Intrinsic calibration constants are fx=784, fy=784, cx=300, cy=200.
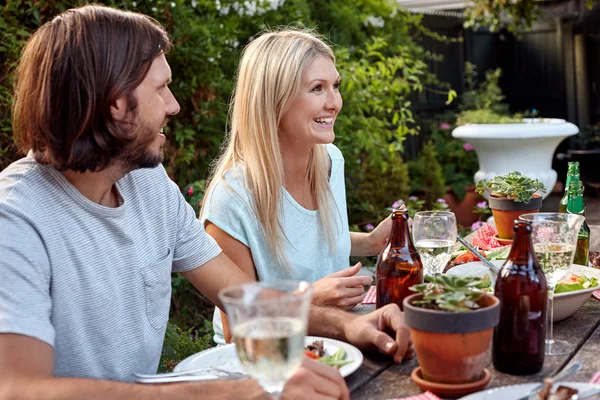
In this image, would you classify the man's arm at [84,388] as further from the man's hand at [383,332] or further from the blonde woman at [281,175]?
the blonde woman at [281,175]

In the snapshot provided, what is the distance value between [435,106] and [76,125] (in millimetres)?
7638

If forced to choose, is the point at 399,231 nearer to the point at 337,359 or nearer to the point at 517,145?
the point at 337,359

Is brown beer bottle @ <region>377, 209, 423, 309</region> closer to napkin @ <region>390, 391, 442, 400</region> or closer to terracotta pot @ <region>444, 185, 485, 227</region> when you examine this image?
napkin @ <region>390, 391, 442, 400</region>

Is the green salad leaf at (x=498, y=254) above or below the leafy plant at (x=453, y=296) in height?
below

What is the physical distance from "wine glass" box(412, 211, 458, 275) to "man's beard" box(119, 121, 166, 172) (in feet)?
2.14

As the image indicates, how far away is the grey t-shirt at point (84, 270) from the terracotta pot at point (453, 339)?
661 millimetres

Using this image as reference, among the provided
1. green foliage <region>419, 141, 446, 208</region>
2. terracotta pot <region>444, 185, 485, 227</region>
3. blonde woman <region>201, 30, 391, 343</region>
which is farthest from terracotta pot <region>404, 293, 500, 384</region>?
terracotta pot <region>444, 185, 485, 227</region>

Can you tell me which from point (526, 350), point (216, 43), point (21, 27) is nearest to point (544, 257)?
point (526, 350)

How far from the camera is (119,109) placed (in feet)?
5.48

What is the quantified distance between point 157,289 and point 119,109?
423 millimetres

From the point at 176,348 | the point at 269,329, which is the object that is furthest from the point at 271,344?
the point at 176,348

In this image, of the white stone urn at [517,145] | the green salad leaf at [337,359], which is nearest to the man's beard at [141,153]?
the green salad leaf at [337,359]

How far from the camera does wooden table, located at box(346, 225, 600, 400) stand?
1427mm

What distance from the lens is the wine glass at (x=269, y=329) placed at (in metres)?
1.05
